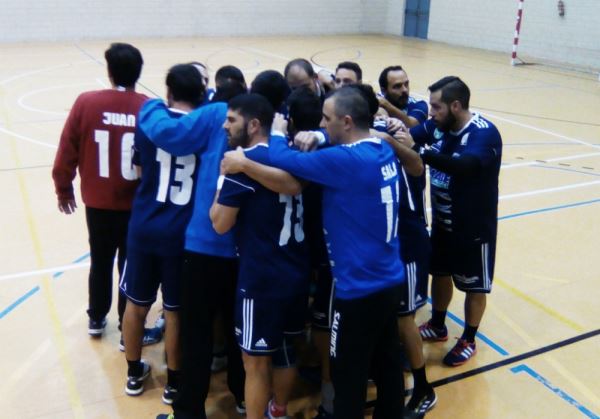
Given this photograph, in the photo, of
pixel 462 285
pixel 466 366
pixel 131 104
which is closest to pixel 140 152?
pixel 131 104

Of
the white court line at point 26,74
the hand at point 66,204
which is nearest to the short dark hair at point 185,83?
the hand at point 66,204

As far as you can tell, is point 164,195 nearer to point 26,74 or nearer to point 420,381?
point 420,381

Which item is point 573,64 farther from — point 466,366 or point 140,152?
point 140,152

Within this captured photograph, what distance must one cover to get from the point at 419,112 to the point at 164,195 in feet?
7.22

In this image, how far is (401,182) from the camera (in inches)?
133

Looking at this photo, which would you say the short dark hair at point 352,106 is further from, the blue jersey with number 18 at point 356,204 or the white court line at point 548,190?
the white court line at point 548,190

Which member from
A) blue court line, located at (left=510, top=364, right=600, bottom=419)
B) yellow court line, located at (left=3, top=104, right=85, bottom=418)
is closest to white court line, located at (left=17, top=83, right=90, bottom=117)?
yellow court line, located at (left=3, top=104, right=85, bottom=418)

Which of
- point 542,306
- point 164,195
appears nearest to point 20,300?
point 164,195

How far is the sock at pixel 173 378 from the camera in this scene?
11.8 ft

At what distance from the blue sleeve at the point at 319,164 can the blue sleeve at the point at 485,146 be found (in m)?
1.27

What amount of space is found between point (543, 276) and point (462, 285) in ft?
5.77

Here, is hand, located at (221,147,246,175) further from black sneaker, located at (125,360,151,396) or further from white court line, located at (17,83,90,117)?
white court line, located at (17,83,90,117)

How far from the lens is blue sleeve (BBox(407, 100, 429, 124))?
4497mm

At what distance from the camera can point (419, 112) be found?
14.9ft
